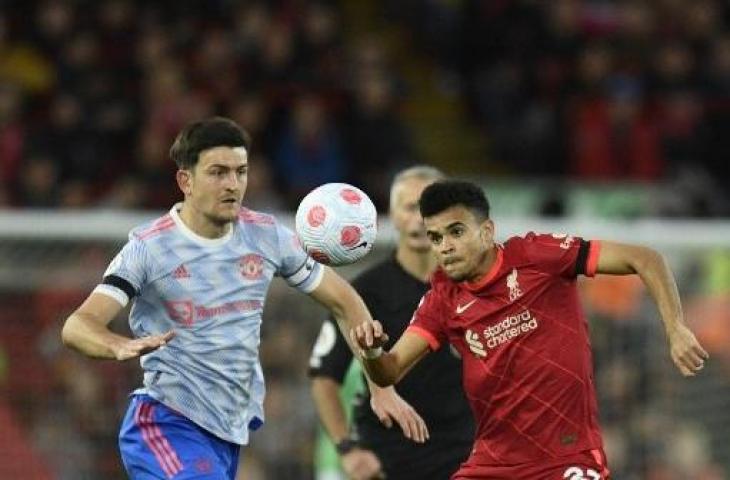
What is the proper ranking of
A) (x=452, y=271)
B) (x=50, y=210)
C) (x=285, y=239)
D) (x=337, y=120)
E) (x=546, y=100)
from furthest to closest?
(x=546, y=100), (x=337, y=120), (x=50, y=210), (x=285, y=239), (x=452, y=271)

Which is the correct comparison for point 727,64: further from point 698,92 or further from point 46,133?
point 46,133

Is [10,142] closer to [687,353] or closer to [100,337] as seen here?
[100,337]

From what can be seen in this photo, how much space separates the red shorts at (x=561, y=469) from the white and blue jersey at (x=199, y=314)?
3.52ft

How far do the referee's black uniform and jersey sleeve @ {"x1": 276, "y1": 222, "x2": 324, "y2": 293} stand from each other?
880mm

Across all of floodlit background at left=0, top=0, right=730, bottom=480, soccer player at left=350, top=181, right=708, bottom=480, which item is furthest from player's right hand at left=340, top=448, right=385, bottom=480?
floodlit background at left=0, top=0, right=730, bottom=480

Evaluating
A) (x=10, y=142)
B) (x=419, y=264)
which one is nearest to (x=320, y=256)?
(x=419, y=264)

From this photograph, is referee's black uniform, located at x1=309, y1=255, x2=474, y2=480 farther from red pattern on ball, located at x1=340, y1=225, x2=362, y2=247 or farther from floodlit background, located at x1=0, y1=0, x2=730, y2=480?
floodlit background, located at x1=0, y1=0, x2=730, y2=480

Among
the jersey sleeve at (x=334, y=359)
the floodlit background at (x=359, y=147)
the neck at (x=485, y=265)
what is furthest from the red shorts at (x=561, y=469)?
the floodlit background at (x=359, y=147)

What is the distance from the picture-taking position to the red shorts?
6.85 meters

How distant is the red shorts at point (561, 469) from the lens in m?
6.85

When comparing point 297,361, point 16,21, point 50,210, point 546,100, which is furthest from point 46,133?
point 546,100

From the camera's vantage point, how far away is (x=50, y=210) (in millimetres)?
12531

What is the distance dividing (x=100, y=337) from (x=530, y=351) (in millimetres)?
1614

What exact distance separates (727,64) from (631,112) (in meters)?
1.47
